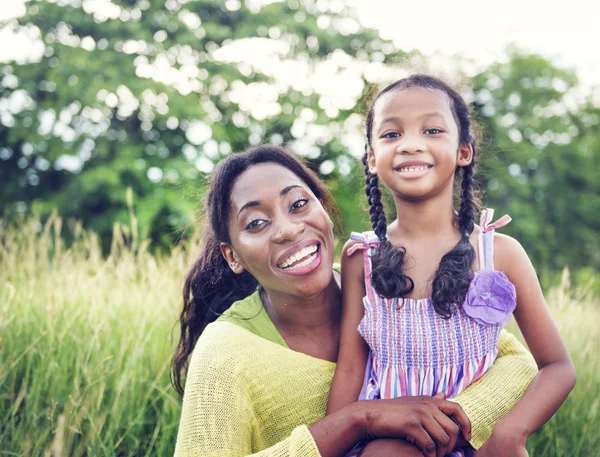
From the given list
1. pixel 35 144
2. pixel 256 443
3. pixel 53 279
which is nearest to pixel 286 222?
pixel 256 443

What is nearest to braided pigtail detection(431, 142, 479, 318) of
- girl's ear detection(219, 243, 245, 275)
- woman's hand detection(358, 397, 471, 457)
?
woman's hand detection(358, 397, 471, 457)

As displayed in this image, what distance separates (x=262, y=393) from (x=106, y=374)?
1094mm

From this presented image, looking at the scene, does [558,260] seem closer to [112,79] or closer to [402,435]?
[112,79]

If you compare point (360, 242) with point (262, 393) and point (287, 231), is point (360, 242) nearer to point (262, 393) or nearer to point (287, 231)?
point (287, 231)

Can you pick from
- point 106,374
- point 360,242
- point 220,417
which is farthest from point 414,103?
point 106,374

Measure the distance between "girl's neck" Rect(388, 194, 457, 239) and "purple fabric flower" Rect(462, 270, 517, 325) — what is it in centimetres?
25

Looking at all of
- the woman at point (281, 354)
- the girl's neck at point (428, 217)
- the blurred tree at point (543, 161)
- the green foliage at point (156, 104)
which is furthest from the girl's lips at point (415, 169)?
the blurred tree at point (543, 161)

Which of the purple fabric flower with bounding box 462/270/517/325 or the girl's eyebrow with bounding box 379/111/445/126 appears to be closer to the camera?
the purple fabric flower with bounding box 462/270/517/325

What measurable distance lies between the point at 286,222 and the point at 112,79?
7527 millimetres

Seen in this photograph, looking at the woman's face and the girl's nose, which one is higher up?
the girl's nose

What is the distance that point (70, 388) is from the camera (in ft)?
9.53

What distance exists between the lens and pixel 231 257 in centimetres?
242

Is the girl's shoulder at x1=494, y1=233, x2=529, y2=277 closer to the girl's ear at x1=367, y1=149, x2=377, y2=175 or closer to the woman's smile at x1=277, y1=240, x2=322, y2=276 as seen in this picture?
the girl's ear at x1=367, y1=149, x2=377, y2=175

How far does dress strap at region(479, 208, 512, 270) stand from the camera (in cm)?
213
